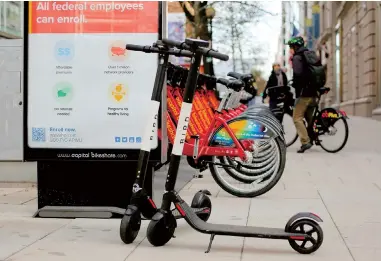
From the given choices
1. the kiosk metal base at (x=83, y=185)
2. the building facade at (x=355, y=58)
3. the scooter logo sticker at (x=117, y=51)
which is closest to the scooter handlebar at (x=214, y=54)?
the scooter logo sticker at (x=117, y=51)

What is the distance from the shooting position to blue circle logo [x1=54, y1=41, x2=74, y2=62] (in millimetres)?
5617

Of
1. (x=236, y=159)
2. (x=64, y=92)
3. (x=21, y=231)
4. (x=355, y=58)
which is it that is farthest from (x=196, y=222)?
(x=355, y=58)

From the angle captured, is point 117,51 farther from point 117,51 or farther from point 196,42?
point 196,42

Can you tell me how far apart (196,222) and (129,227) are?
0.47 metres

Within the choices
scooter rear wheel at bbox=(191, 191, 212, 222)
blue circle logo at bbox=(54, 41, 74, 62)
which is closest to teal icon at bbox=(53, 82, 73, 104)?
blue circle logo at bbox=(54, 41, 74, 62)

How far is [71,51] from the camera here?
5.62 metres

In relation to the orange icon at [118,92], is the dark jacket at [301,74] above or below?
above

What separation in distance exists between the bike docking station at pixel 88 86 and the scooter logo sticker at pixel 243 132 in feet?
3.73

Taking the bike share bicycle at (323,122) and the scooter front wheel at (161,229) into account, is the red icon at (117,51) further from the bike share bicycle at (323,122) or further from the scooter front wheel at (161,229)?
the bike share bicycle at (323,122)

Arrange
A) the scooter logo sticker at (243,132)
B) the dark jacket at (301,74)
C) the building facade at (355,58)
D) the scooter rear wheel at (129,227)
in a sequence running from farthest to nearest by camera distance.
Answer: the building facade at (355,58) < the dark jacket at (301,74) < the scooter logo sticker at (243,132) < the scooter rear wheel at (129,227)

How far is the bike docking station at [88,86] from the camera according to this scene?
558 cm

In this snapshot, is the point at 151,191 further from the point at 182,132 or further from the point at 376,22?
the point at 376,22

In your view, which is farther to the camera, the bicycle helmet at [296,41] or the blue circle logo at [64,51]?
Result: the bicycle helmet at [296,41]

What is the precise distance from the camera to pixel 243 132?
260 inches
